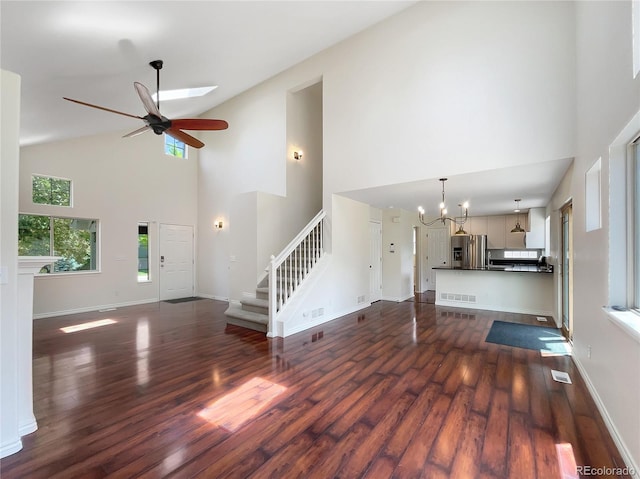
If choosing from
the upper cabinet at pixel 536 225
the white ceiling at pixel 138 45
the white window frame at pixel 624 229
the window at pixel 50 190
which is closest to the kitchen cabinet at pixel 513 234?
the upper cabinet at pixel 536 225

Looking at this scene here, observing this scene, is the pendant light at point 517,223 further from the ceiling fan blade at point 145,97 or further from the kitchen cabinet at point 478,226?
the ceiling fan blade at point 145,97

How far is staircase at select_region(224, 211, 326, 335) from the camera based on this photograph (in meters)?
4.57

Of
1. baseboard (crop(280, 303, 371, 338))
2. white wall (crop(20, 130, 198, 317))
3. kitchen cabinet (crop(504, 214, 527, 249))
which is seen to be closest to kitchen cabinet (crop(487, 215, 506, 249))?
kitchen cabinet (crop(504, 214, 527, 249))

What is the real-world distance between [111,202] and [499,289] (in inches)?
358

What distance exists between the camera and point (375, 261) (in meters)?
7.55

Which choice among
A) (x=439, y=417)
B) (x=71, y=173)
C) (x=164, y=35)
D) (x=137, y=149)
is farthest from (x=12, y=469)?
(x=137, y=149)

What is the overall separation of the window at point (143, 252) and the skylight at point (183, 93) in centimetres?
368

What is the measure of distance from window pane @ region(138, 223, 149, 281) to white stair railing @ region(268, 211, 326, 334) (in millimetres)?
4225

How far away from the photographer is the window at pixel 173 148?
7996 millimetres

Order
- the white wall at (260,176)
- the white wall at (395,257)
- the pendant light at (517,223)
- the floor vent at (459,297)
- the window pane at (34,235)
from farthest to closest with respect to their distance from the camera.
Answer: the white wall at (395,257) → the floor vent at (459,297) → the pendant light at (517,223) → the white wall at (260,176) → the window pane at (34,235)

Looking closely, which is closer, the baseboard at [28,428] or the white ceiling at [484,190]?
the baseboard at [28,428]

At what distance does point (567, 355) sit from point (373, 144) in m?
4.07

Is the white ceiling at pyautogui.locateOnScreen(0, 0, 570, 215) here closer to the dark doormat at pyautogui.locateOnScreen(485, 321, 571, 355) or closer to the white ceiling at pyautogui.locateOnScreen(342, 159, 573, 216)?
the white ceiling at pyautogui.locateOnScreen(342, 159, 573, 216)

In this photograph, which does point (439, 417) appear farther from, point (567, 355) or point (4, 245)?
point (4, 245)
